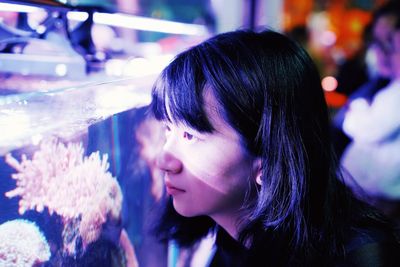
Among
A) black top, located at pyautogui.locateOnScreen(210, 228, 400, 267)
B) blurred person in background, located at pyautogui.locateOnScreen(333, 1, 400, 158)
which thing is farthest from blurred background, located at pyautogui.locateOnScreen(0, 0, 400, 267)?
black top, located at pyautogui.locateOnScreen(210, 228, 400, 267)

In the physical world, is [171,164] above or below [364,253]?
above

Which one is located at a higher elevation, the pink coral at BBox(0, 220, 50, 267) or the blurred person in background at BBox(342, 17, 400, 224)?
the pink coral at BBox(0, 220, 50, 267)

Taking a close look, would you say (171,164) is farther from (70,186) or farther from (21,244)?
(21,244)

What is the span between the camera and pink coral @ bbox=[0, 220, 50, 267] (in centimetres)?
69

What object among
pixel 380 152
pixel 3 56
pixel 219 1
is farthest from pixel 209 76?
pixel 219 1

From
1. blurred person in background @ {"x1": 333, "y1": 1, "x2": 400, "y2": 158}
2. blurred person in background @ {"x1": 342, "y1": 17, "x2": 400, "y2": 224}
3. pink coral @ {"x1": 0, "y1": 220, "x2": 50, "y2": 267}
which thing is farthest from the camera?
blurred person in background @ {"x1": 333, "y1": 1, "x2": 400, "y2": 158}

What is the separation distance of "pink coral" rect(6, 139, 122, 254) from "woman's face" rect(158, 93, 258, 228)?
156 mm

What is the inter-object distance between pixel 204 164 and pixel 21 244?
45 cm

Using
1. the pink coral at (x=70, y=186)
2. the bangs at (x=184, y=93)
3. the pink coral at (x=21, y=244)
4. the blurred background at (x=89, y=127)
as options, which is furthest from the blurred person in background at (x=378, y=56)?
the pink coral at (x=21, y=244)

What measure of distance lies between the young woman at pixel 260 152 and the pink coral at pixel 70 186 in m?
0.16

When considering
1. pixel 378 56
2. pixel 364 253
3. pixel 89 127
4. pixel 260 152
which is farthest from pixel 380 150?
pixel 89 127

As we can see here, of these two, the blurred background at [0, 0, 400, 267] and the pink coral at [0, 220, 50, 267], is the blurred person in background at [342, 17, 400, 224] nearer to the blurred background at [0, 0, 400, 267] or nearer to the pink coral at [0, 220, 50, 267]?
the blurred background at [0, 0, 400, 267]

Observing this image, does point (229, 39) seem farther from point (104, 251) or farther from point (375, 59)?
point (375, 59)

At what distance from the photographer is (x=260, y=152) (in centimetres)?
106
